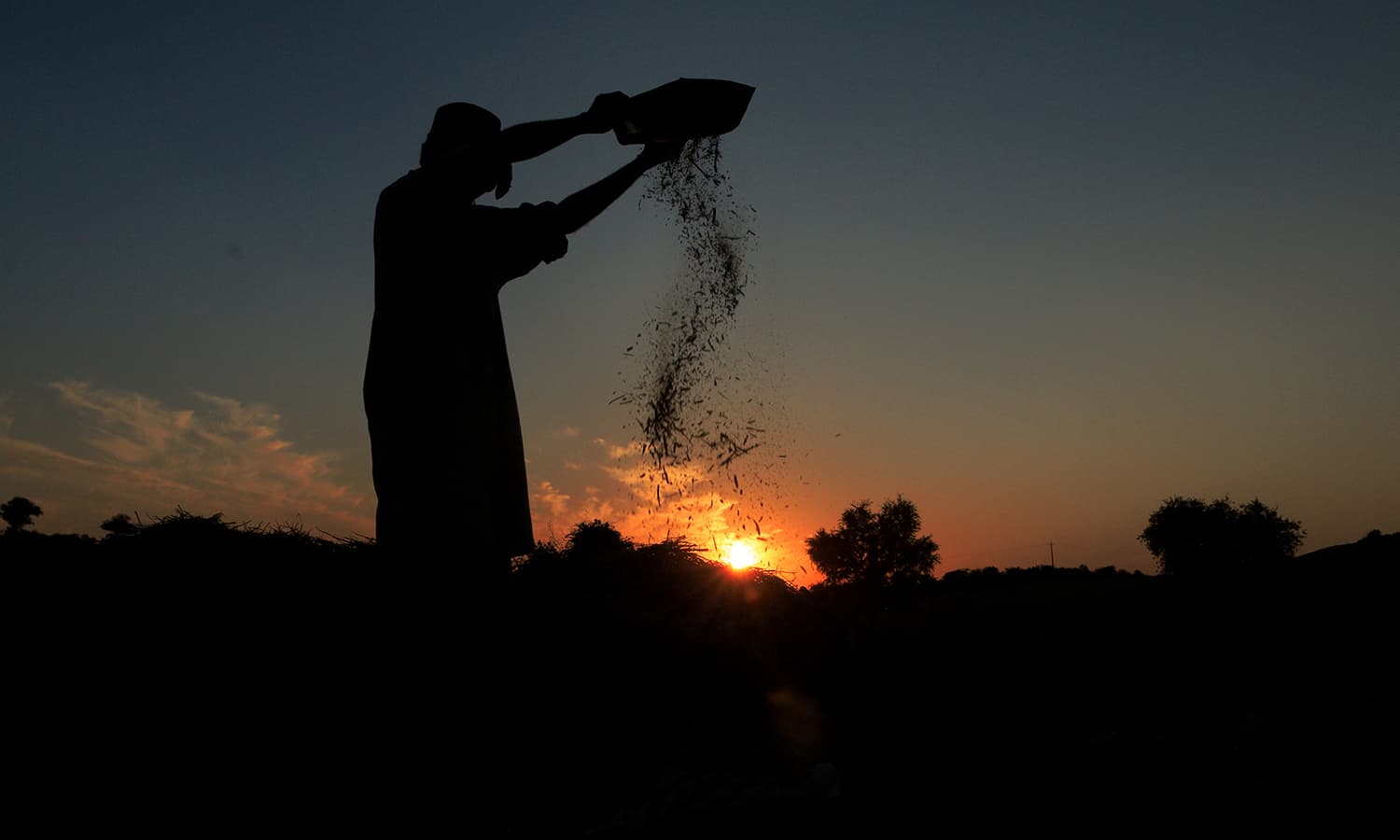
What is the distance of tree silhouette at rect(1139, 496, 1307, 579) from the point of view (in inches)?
1238

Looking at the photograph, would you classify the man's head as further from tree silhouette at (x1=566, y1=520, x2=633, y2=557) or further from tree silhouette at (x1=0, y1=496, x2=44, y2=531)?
tree silhouette at (x1=0, y1=496, x2=44, y2=531)

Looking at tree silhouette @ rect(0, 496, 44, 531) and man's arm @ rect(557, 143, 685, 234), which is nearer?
man's arm @ rect(557, 143, 685, 234)

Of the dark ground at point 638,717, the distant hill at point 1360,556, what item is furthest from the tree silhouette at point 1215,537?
the dark ground at point 638,717

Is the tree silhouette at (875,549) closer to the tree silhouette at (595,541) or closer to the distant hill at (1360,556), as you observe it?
the distant hill at (1360,556)

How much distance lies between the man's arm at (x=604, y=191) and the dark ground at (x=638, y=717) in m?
2.00

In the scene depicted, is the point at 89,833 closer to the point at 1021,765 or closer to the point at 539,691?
the point at 539,691

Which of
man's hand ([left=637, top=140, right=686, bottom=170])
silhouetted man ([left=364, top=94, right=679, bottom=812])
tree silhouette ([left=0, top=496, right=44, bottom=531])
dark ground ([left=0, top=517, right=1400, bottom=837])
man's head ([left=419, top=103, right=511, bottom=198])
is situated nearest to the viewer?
dark ground ([left=0, top=517, right=1400, bottom=837])

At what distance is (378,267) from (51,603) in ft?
9.53

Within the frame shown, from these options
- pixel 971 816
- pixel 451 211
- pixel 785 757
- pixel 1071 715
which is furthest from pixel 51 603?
pixel 1071 715

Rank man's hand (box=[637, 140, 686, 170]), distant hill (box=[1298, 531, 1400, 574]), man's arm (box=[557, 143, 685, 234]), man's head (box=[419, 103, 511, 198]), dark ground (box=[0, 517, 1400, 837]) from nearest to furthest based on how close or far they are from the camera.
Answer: dark ground (box=[0, 517, 1400, 837]) → man's head (box=[419, 103, 511, 198]) → man's arm (box=[557, 143, 685, 234]) → man's hand (box=[637, 140, 686, 170]) → distant hill (box=[1298, 531, 1400, 574])

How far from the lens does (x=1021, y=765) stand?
106 inches

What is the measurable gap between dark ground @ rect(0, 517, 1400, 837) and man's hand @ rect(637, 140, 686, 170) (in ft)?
7.69

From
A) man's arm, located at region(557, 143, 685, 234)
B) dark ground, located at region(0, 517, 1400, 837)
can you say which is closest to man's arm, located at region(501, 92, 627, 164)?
man's arm, located at region(557, 143, 685, 234)

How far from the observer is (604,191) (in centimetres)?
367
